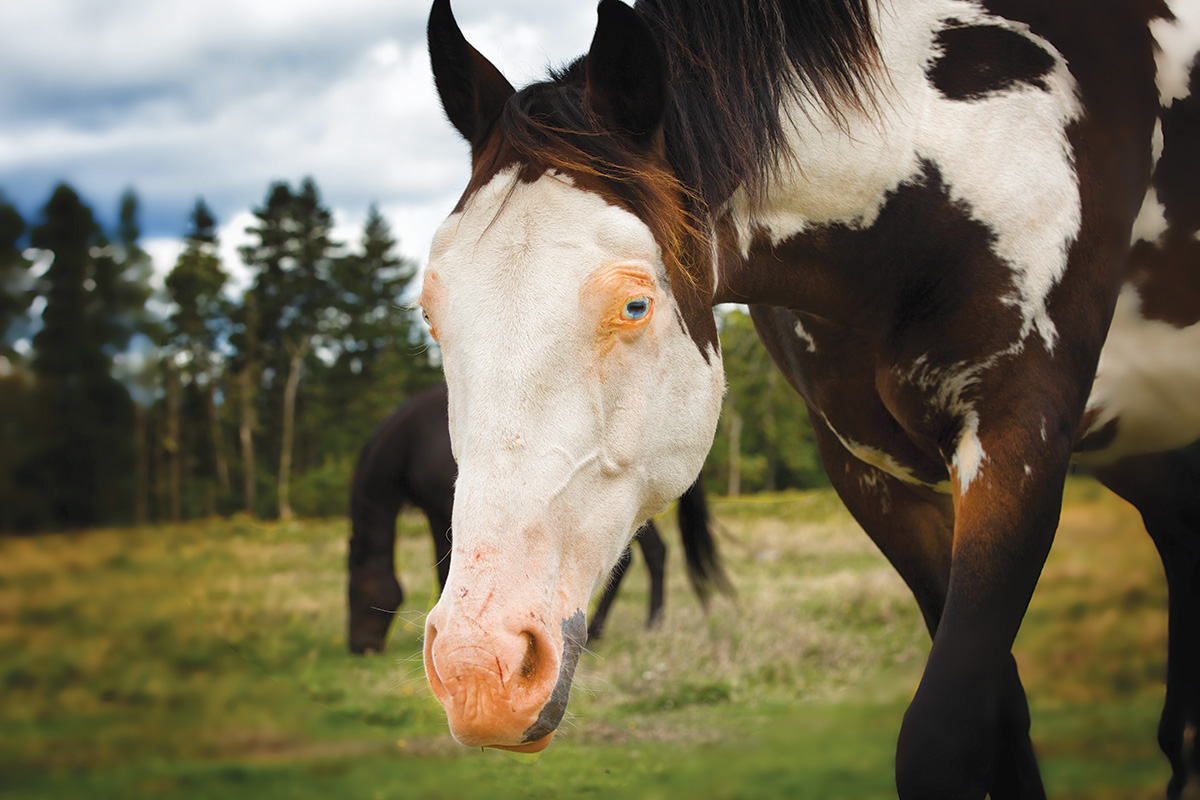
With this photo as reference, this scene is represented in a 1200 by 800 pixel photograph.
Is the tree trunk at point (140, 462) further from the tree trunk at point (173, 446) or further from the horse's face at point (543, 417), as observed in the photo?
the horse's face at point (543, 417)

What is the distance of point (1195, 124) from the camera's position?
1972mm

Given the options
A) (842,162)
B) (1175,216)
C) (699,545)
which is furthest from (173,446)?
(1175,216)

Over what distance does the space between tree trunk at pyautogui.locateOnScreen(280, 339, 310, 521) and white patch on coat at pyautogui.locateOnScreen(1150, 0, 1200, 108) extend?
5.89m

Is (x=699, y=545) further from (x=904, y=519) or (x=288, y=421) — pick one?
(x=288, y=421)

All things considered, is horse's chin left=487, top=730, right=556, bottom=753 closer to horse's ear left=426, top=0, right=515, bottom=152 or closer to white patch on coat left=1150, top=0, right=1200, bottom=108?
horse's ear left=426, top=0, right=515, bottom=152

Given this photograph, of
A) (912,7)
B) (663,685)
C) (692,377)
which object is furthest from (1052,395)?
(663,685)

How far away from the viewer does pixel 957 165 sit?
72.0 inches

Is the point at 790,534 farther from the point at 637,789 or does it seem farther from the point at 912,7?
the point at 912,7

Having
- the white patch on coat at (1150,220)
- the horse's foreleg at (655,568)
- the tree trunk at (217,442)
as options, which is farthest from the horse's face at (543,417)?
the horse's foreleg at (655,568)

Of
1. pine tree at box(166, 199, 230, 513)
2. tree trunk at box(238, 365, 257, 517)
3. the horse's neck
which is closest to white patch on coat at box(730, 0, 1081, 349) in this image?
the horse's neck

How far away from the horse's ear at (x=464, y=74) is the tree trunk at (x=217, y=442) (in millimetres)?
3459

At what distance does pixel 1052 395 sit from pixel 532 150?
4.06 feet

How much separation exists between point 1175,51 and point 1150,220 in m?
0.46

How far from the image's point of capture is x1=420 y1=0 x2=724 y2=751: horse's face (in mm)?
1195
